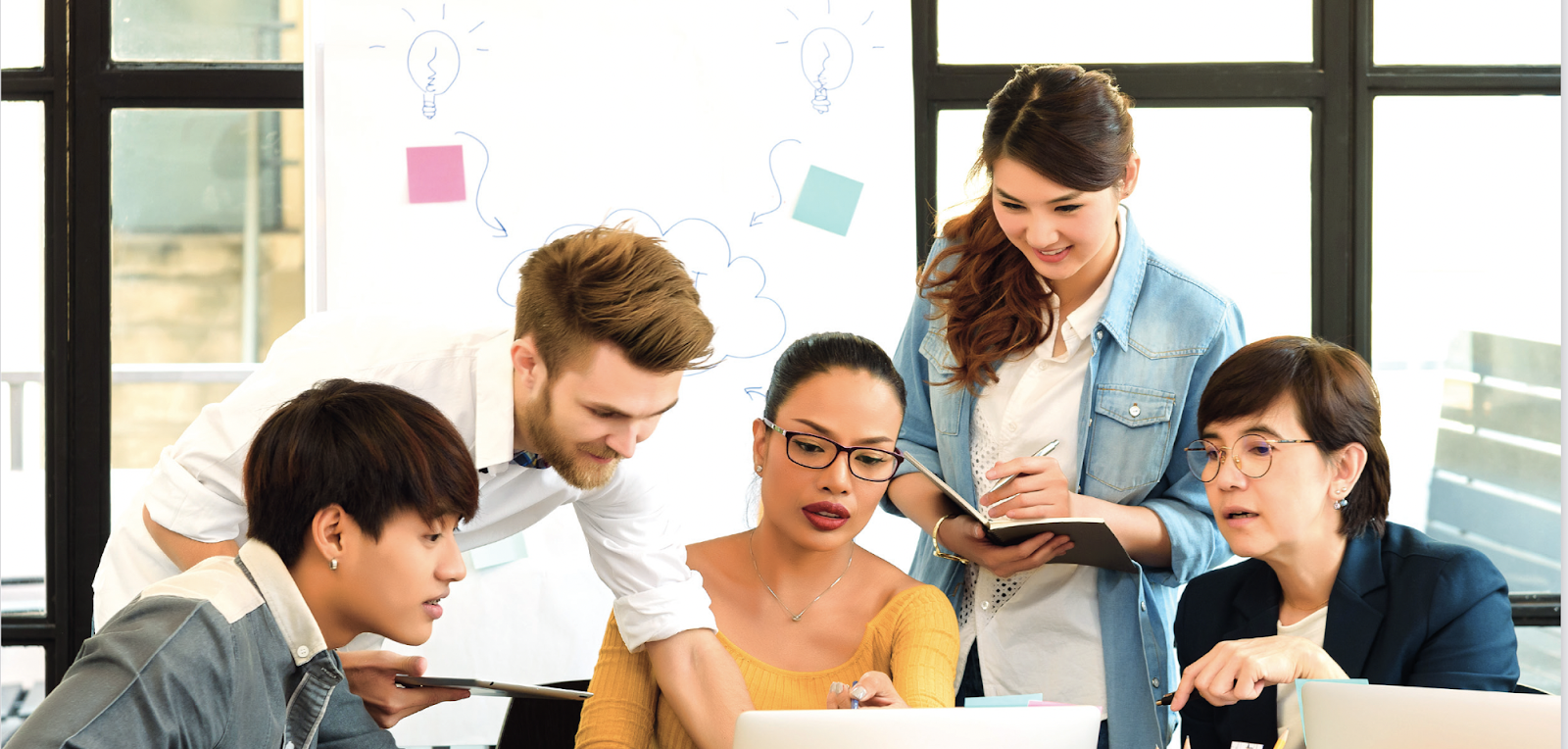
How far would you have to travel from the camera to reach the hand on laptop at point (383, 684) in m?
1.37

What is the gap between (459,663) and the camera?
7.50 feet

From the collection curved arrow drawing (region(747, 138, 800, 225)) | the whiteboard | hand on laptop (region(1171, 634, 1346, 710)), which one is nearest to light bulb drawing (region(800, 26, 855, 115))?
the whiteboard

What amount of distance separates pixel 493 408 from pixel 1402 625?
1.19 m

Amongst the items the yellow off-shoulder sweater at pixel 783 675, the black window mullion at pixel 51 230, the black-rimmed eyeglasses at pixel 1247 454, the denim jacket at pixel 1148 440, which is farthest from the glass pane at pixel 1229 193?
the black window mullion at pixel 51 230

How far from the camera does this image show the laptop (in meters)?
0.92

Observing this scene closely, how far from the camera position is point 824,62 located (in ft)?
7.78

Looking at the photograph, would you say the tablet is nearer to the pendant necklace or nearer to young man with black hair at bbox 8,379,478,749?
young man with black hair at bbox 8,379,478,749

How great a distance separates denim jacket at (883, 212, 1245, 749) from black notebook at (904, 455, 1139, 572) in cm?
10

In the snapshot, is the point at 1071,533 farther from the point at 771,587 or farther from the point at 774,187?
the point at 774,187

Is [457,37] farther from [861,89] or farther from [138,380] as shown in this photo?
[138,380]

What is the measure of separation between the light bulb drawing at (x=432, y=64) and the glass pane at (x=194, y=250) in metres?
0.44

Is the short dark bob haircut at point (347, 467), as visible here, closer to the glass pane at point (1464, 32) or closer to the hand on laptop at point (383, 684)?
the hand on laptop at point (383, 684)

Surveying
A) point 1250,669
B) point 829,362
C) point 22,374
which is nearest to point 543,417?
point 829,362

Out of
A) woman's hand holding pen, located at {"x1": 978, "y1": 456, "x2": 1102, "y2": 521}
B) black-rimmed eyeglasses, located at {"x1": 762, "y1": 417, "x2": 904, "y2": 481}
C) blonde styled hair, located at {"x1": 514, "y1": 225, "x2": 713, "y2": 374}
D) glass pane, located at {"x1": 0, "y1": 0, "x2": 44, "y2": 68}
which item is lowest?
woman's hand holding pen, located at {"x1": 978, "y1": 456, "x2": 1102, "y2": 521}
